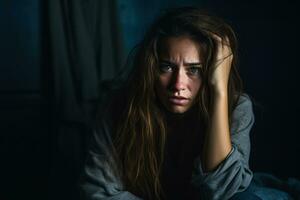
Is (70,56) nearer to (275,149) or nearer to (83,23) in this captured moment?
(83,23)

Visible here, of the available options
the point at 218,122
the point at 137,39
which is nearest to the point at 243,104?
the point at 218,122

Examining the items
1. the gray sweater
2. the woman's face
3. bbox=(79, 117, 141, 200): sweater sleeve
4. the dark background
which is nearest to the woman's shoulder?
the gray sweater

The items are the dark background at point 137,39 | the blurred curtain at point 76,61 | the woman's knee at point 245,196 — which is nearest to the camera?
the woman's knee at point 245,196

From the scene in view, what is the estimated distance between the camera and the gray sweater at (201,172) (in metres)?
1.10

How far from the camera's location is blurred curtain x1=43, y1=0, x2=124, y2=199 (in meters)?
1.39

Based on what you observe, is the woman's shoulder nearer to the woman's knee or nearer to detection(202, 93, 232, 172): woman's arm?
detection(202, 93, 232, 172): woman's arm

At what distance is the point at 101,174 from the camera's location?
1144 millimetres

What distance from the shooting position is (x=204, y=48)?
1150 millimetres

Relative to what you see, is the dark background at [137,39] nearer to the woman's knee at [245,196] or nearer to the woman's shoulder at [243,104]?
the woman's shoulder at [243,104]

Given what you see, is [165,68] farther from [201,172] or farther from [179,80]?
[201,172]

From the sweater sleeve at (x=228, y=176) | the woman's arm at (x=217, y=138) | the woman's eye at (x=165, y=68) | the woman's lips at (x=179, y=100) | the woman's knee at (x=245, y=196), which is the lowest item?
the woman's knee at (x=245, y=196)

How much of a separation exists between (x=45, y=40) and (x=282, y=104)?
3.02 ft

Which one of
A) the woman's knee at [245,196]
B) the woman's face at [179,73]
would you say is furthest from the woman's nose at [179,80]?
the woman's knee at [245,196]

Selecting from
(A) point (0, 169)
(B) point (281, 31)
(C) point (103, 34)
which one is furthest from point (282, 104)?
(A) point (0, 169)
